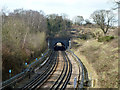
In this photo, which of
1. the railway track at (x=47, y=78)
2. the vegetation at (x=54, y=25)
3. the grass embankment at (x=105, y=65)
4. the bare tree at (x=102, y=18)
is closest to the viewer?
the grass embankment at (x=105, y=65)

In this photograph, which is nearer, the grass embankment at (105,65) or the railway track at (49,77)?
the grass embankment at (105,65)

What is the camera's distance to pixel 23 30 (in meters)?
25.6

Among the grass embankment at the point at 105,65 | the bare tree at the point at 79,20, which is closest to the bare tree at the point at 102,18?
the grass embankment at the point at 105,65

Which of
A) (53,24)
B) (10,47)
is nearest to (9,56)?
(10,47)

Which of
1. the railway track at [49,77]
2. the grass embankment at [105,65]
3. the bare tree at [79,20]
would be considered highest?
the bare tree at [79,20]

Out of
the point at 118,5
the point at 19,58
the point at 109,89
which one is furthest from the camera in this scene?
the point at 19,58

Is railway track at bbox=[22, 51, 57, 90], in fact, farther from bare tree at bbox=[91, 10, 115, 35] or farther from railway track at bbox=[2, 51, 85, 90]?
bare tree at bbox=[91, 10, 115, 35]

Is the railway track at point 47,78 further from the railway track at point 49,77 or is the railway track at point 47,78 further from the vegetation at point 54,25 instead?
the vegetation at point 54,25

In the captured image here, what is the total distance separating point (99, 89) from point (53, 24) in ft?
170

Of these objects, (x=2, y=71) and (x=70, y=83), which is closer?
(x=2, y=71)

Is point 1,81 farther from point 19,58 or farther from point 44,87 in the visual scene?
point 19,58

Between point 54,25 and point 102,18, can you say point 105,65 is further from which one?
point 54,25

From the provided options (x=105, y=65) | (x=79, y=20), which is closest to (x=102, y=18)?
(x=105, y=65)

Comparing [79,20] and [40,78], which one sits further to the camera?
[79,20]
